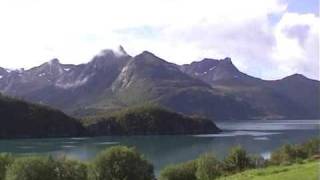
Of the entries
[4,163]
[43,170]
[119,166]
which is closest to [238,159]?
[119,166]

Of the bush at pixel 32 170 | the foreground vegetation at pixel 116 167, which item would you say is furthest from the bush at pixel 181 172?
the bush at pixel 32 170

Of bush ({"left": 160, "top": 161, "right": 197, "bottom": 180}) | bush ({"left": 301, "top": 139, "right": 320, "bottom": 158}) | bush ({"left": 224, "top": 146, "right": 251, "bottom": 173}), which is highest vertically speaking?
bush ({"left": 301, "top": 139, "right": 320, "bottom": 158})

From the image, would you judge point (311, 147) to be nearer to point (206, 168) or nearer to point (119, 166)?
point (206, 168)

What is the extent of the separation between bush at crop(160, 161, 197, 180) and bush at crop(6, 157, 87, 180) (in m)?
9.67

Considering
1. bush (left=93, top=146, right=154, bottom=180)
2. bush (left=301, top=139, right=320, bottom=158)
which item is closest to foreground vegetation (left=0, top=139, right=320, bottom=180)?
bush (left=93, top=146, right=154, bottom=180)

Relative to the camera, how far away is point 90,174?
66.3m

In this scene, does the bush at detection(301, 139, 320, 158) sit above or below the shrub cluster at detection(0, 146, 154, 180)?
above

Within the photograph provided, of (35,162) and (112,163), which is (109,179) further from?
(35,162)

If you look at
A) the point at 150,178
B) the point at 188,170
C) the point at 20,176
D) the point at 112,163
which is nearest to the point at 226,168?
the point at 188,170

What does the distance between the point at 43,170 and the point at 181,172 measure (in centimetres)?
1622

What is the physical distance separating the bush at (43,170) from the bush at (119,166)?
9.47 ft

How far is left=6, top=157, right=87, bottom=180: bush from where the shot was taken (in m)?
60.7

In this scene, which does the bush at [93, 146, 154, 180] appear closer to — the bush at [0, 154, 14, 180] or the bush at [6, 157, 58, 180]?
the bush at [6, 157, 58, 180]

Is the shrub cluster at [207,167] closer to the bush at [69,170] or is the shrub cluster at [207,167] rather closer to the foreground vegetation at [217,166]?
the foreground vegetation at [217,166]
